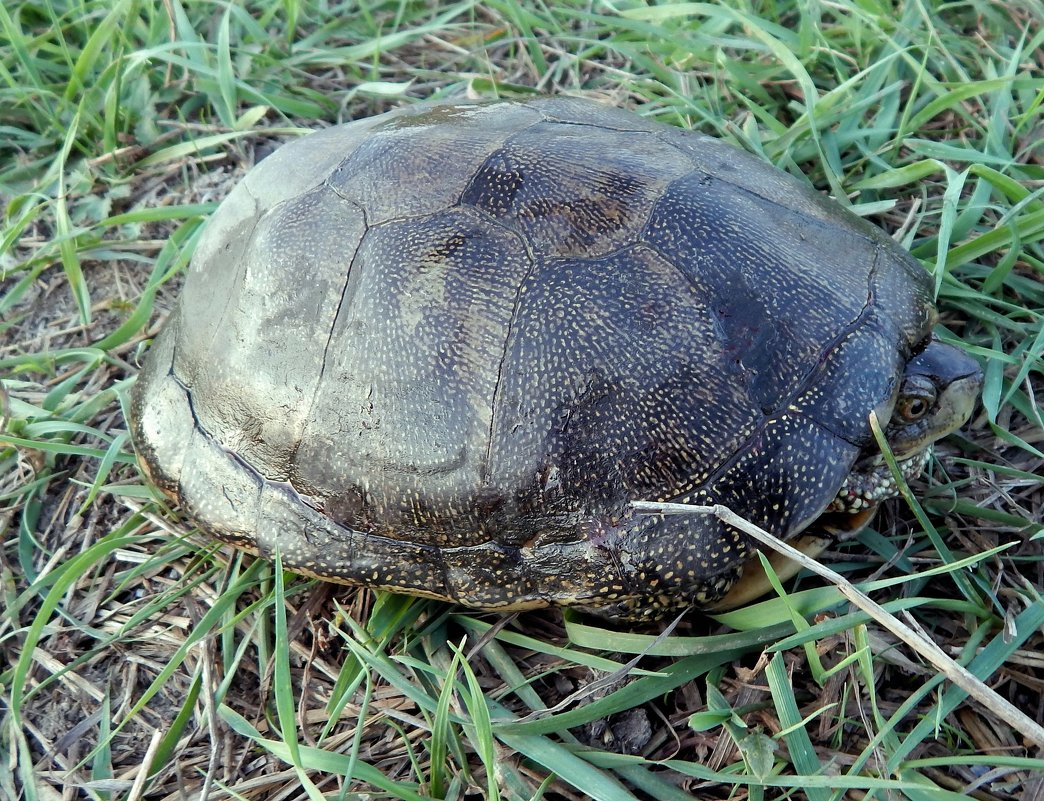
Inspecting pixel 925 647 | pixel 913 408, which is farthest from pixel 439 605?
pixel 913 408

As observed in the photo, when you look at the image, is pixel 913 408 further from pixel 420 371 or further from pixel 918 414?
pixel 420 371

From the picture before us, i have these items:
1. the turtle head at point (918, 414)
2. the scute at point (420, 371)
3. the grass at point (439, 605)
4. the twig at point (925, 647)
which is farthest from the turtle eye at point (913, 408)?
the scute at point (420, 371)

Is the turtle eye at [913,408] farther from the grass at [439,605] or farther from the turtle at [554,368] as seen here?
the grass at [439,605]

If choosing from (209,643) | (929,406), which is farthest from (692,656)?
(209,643)

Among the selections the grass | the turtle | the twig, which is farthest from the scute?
the twig

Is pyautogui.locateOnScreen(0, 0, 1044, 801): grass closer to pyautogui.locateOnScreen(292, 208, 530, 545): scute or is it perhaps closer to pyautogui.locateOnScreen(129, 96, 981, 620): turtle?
pyautogui.locateOnScreen(129, 96, 981, 620): turtle

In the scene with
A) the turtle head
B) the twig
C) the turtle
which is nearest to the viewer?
the twig

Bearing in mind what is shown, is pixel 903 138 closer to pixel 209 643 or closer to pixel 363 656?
pixel 363 656
